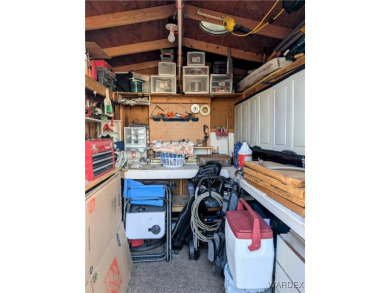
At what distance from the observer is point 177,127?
332cm

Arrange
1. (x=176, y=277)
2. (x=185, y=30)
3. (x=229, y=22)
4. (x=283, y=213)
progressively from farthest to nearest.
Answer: (x=185, y=30) → (x=229, y=22) → (x=176, y=277) → (x=283, y=213)

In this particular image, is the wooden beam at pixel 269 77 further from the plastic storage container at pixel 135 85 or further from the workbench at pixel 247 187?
the plastic storage container at pixel 135 85

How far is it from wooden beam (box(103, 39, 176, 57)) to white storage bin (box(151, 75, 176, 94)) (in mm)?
419

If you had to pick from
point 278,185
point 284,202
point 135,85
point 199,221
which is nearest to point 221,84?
point 135,85

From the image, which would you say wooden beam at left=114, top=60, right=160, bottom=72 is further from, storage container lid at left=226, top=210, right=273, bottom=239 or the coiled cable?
storage container lid at left=226, top=210, right=273, bottom=239

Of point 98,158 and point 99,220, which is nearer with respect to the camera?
point 99,220

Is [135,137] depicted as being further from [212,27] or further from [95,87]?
[212,27]

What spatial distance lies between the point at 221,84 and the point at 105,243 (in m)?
2.58

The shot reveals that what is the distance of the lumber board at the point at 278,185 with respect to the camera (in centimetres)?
101

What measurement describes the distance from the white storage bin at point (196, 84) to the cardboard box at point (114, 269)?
214 centimetres
